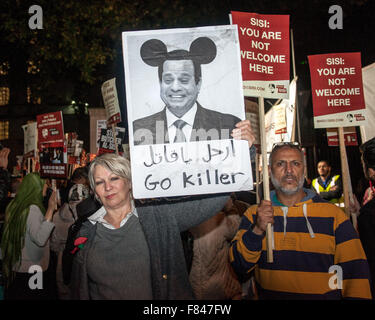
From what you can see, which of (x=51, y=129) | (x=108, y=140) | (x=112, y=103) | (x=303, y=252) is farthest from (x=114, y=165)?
(x=51, y=129)

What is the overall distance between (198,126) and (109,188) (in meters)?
0.84

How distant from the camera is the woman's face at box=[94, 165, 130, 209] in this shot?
252cm

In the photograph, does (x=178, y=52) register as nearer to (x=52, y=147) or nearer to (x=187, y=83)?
(x=187, y=83)

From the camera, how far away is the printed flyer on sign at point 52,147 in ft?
20.7

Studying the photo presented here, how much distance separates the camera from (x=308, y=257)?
8.14ft

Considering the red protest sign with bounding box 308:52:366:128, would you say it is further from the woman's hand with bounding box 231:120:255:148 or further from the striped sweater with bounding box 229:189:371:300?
the woman's hand with bounding box 231:120:255:148

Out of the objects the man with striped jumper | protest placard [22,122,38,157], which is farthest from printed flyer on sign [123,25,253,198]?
protest placard [22,122,38,157]

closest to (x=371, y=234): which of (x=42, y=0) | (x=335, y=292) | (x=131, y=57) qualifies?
(x=335, y=292)

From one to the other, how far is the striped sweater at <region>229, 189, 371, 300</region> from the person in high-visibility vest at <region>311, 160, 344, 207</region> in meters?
4.37

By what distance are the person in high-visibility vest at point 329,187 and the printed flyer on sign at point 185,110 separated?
495cm

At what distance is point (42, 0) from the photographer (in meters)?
9.81

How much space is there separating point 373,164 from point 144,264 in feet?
6.95
